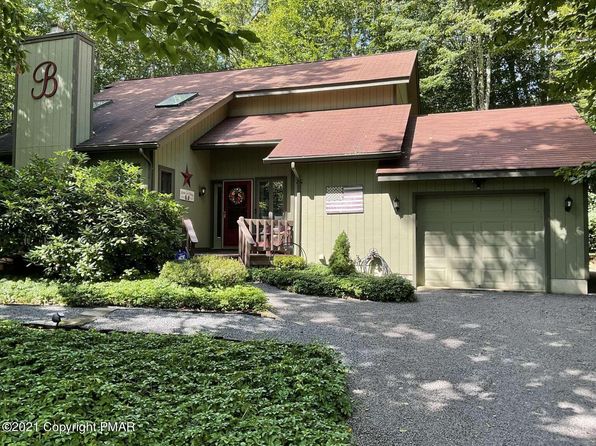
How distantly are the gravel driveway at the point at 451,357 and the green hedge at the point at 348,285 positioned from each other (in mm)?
319

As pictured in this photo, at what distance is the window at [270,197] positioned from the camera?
12.3m

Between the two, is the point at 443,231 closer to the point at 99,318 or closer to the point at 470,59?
the point at 99,318

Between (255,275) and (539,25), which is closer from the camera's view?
(539,25)

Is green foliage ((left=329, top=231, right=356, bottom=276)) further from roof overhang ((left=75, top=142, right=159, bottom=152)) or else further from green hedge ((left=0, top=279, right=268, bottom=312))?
roof overhang ((left=75, top=142, right=159, bottom=152))

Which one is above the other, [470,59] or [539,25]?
[470,59]

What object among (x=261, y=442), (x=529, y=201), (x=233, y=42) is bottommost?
(x=261, y=442)

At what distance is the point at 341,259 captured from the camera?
9359mm

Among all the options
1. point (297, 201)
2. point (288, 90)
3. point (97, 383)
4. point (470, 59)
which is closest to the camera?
point (97, 383)

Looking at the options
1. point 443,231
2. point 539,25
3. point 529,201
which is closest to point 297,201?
point 443,231

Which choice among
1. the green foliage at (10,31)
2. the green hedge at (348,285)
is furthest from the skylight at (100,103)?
the green hedge at (348,285)

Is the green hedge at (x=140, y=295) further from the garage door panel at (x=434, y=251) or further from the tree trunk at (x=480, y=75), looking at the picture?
the tree trunk at (x=480, y=75)

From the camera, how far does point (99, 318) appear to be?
6066 mm

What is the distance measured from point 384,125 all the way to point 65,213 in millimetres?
7695

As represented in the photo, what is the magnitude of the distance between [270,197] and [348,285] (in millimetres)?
5066
